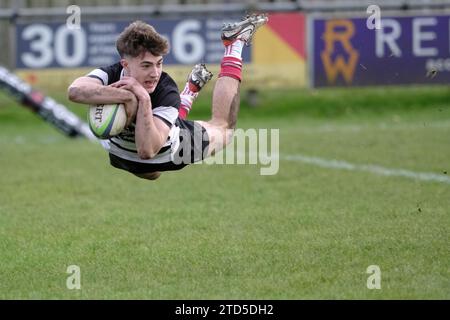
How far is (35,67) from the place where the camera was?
1589 cm

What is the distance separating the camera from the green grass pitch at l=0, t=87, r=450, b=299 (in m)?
6.22

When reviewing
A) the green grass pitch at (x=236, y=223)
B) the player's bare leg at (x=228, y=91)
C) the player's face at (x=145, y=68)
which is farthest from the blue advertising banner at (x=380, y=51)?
the player's face at (x=145, y=68)

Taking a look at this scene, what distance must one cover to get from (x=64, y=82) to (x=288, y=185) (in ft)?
21.6

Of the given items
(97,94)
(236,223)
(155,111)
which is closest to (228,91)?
(155,111)

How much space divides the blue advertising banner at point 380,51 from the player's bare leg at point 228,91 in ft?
25.7

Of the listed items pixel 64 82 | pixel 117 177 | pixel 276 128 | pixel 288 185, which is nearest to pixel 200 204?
pixel 288 185

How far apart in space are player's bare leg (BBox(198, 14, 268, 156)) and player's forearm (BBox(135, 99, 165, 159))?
97cm

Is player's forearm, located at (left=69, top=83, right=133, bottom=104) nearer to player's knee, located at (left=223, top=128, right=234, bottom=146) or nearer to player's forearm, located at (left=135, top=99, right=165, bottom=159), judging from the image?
player's forearm, located at (left=135, top=99, right=165, bottom=159)

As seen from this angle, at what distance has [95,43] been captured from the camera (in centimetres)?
1596

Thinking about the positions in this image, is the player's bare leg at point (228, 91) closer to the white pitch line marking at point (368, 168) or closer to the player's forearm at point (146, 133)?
the player's forearm at point (146, 133)

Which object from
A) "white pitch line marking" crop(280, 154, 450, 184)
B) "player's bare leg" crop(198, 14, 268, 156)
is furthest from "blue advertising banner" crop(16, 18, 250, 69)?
"player's bare leg" crop(198, 14, 268, 156)

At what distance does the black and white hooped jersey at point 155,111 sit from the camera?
706cm

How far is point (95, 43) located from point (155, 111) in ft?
30.1
